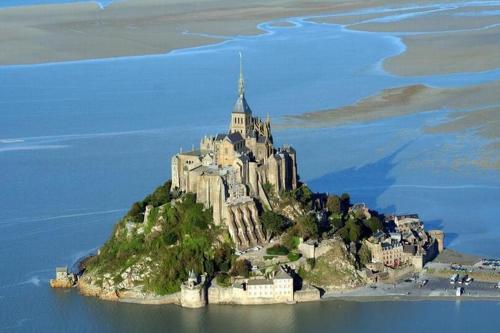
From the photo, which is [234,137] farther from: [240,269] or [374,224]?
[374,224]

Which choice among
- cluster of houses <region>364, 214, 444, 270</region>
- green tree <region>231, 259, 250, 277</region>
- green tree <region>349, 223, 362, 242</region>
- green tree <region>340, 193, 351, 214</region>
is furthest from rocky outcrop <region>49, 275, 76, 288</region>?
green tree <region>340, 193, 351, 214</region>

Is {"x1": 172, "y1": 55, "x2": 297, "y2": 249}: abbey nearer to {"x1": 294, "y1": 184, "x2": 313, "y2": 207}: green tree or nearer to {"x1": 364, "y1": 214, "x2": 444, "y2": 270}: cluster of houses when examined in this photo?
{"x1": 294, "y1": 184, "x2": 313, "y2": 207}: green tree

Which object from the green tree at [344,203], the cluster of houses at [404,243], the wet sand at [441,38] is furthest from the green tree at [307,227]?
the wet sand at [441,38]

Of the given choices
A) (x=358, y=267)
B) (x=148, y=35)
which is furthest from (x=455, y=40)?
(x=358, y=267)

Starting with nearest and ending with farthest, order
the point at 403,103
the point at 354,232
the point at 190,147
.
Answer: the point at 354,232 → the point at 190,147 → the point at 403,103

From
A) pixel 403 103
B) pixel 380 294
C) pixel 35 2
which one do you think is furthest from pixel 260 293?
pixel 35 2

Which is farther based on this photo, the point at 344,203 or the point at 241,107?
the point at 344,203
